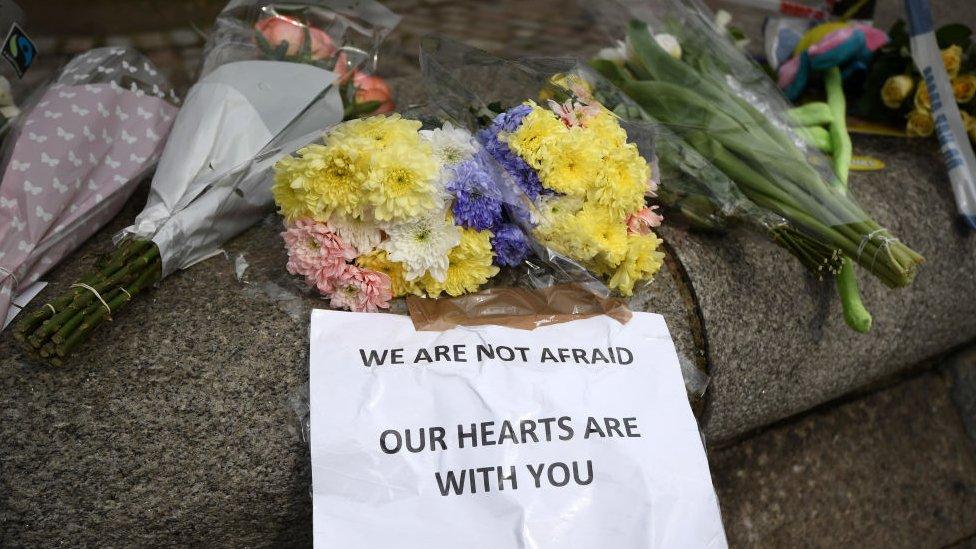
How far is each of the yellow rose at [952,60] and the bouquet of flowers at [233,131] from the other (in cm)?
180

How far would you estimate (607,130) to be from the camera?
1804 mm

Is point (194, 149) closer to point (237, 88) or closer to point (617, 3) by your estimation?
point (237, 88)

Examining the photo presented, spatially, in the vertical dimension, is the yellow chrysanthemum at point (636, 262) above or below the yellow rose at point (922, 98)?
above

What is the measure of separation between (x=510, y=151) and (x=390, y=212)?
0.31 meters

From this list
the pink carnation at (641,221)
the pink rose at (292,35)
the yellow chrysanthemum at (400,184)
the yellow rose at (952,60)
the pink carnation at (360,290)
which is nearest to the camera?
the yellow chrysanthemum at (400,184)

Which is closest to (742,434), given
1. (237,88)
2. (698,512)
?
(698,512)

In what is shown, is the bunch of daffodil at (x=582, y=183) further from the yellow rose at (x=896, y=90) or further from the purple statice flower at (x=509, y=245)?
the yellow rose at (x=896, y=90)

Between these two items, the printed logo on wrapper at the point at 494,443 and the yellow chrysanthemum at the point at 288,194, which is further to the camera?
the yellow chrysanthemum at the point at 288,194

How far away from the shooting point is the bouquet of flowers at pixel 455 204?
5.26ft

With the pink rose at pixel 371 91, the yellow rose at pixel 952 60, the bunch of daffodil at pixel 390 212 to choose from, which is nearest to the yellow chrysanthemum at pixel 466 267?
the bunch of daffodil at pixel 390 212

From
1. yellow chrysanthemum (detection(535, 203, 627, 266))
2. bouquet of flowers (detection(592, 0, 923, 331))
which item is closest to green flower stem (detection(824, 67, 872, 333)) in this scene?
bouquet of flowers (detection(592, 0, 923, 331))

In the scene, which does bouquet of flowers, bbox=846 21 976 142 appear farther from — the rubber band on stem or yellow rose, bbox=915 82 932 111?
the rubber band on stem

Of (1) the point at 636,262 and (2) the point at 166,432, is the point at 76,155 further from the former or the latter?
(1) the point at 636,262

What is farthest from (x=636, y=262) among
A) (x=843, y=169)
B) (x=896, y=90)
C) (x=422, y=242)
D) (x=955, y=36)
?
(x=955, y=36)
